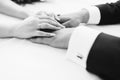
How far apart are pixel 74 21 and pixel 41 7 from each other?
0.28 metres

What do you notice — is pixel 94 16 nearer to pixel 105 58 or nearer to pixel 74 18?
pixel 74 18

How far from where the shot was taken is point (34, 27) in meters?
0.71

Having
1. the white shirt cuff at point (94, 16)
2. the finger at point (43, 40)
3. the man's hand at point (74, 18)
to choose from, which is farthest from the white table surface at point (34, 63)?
the white shirt cuff at point (94, 16)

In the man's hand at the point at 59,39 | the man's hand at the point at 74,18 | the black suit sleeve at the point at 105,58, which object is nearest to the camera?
the black suit sleeve at the point at 105,58

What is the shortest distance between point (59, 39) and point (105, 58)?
191 millimetres

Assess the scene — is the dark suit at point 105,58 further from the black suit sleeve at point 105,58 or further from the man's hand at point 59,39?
the man's hand at point 59,39

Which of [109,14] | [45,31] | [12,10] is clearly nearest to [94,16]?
[109,14]

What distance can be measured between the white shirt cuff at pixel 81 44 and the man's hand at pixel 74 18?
0.16m

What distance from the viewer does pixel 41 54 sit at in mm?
646

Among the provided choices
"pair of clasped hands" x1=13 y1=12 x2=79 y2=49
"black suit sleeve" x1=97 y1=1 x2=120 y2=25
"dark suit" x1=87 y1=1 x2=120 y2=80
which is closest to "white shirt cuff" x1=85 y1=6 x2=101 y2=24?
"black suit sleeve" x1=97 y1=1 x2=120 y2=25

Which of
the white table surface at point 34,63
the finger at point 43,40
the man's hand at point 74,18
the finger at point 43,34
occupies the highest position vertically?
the man's hand at point 74,18

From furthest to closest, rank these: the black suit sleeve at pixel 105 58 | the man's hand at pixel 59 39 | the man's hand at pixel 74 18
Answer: the man's hand at pixel 74 18 → the man's hand at pixel 59 39 → the black suit sleeve at pixel 105 58

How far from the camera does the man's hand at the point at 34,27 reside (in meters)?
0.71

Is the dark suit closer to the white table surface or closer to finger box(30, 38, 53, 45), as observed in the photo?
the white table surface
